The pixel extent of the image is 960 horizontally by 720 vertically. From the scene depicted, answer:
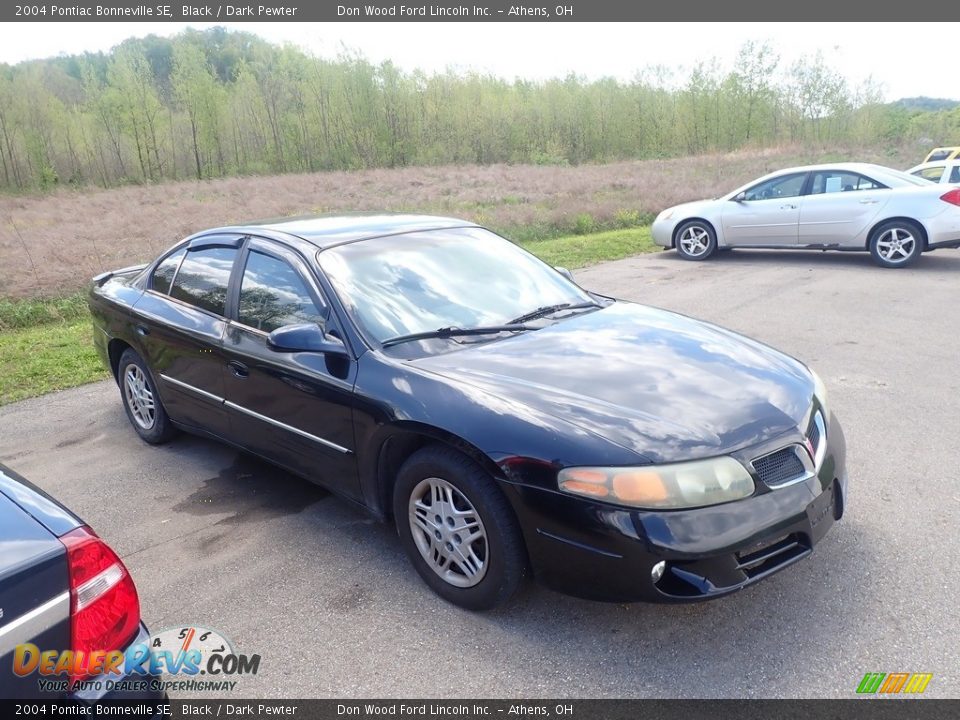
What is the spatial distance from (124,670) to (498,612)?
1481 millimetres

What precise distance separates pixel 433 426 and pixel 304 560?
1.06 m

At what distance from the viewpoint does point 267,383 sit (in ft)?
12.1

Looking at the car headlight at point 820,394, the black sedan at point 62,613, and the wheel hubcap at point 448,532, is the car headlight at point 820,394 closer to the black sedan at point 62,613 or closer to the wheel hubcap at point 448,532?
the wheel hubcap at point 448,532

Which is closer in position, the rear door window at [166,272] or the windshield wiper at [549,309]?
the windshield wiper at [549,309]

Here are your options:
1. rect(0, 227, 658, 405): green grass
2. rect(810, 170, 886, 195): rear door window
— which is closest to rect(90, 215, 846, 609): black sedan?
rect(0, 227, 658, 405): green grass

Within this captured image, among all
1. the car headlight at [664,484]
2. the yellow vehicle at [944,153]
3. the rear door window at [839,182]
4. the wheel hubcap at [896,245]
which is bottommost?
the wheel hubcap at [896,245]

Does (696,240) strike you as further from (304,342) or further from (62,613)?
(62,613)

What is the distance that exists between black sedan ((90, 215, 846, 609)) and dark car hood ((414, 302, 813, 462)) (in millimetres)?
12

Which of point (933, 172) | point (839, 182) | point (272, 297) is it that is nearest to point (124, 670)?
point (272, 297)

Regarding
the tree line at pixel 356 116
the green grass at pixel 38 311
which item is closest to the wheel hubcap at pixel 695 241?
the green grass at pixel 38 311

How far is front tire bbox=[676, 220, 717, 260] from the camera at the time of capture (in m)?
12.0

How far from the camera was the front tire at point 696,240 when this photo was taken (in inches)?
472

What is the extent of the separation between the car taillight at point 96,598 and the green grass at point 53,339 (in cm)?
522

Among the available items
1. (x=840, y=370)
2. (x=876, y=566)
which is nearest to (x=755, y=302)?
(x=840, y=370)
